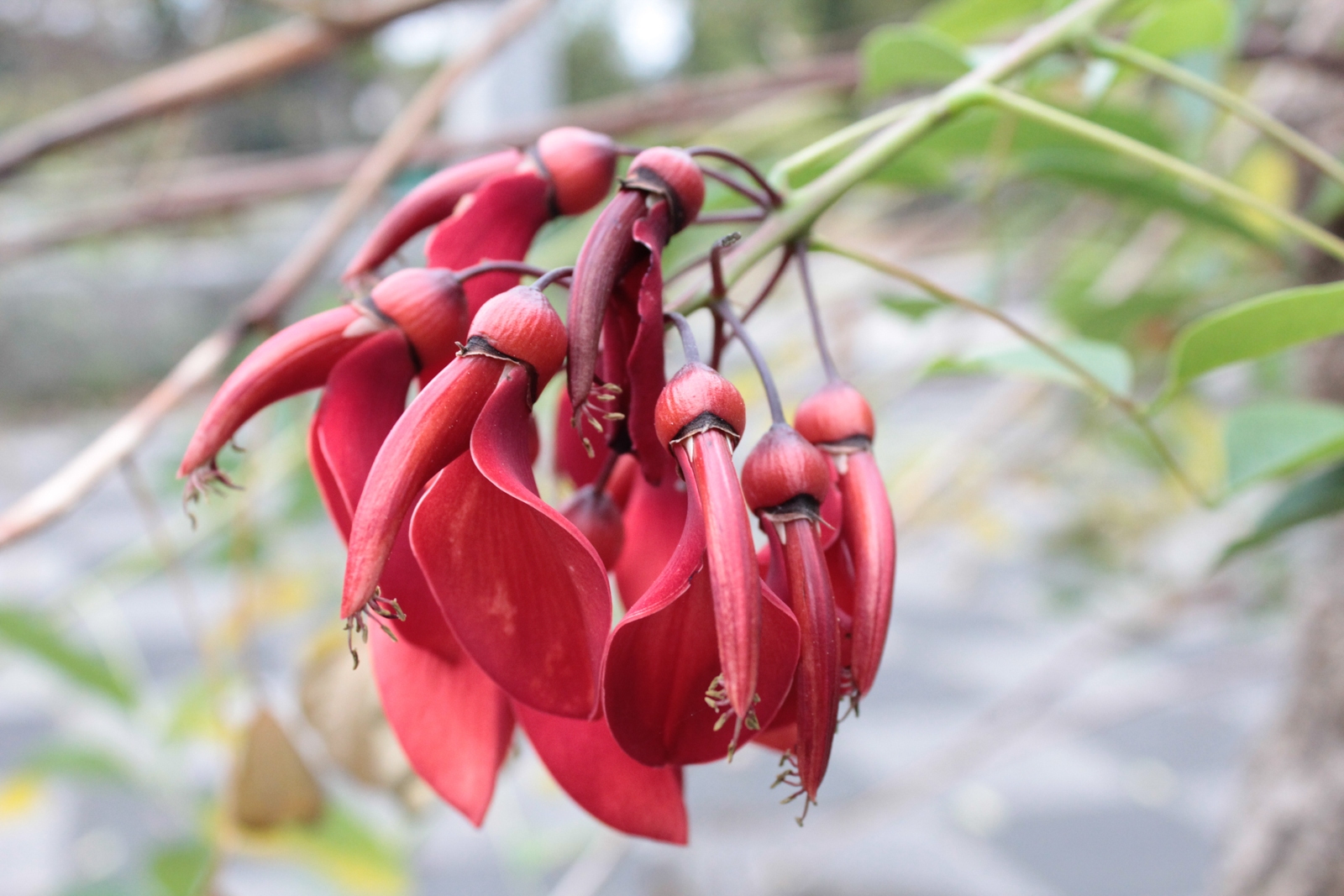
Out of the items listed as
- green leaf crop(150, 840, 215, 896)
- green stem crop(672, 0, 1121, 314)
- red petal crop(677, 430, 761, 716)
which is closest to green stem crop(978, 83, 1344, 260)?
green stem crop(672, 0, 1121, 314)

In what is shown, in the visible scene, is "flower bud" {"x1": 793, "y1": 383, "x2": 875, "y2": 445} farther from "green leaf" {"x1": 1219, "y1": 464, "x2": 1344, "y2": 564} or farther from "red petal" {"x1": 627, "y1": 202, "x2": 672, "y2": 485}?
"green leaf" {"x1": 1219, "y1": 464, "x2": 1344, "y2": 564}

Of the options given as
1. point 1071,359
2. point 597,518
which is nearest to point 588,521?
point 597,518

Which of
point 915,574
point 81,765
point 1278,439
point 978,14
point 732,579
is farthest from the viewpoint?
point 915,574

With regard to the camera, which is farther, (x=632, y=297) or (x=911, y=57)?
(x=911, y=57)

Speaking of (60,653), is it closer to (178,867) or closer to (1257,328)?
(178,867)

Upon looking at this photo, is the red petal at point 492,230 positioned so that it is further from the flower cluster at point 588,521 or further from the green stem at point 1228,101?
the green stem at point 1228,101

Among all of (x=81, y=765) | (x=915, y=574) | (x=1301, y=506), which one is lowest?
(x=915, y=574)

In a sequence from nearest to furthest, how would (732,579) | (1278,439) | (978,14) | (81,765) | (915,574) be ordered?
(732,579) < (1278,439) < (978,14) < (81,765) < (915,574)
